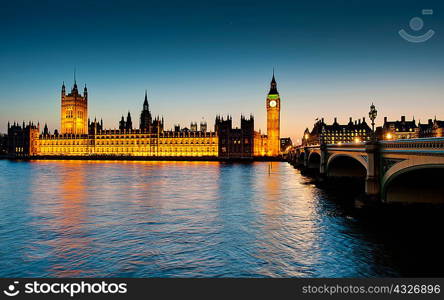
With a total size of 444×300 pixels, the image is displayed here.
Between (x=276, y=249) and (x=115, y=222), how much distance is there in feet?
37.1

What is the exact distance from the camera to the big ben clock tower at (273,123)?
174250 millimetres

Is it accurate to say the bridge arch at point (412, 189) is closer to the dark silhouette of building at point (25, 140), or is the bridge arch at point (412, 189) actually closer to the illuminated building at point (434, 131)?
the illuminated building at point (434, 131)

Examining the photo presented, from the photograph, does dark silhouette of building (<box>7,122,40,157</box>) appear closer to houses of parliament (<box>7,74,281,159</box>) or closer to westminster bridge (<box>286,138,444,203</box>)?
houses of parliament (<box>7,74,281,159</box>)

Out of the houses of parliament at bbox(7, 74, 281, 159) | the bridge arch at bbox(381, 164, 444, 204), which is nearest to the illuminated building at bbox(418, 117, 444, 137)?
the bridge arch at bbox(381, 164, 444, 204)

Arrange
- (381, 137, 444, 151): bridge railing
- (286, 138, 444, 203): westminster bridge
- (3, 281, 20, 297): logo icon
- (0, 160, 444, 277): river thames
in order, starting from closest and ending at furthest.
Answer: (3, 281, 20, 297): logo icon → (0, 160, 444, 277): river thames → (381, 137, 444, 151): bridge railing → (286, 138, 444, 203): westminster bridge

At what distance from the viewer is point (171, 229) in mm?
20625

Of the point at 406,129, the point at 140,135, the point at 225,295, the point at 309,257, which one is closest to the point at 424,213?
the point at 309,257

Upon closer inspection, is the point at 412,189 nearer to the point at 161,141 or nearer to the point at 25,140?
the point at 161,141

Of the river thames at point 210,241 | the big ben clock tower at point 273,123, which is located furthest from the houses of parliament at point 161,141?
the river thames at point 210,241

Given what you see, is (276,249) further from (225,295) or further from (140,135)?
(140,135)

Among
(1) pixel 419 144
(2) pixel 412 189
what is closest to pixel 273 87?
(2) pixel 412 189

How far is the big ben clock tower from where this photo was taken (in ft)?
572

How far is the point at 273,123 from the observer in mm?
177875

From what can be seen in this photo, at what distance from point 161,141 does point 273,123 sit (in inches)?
2213
